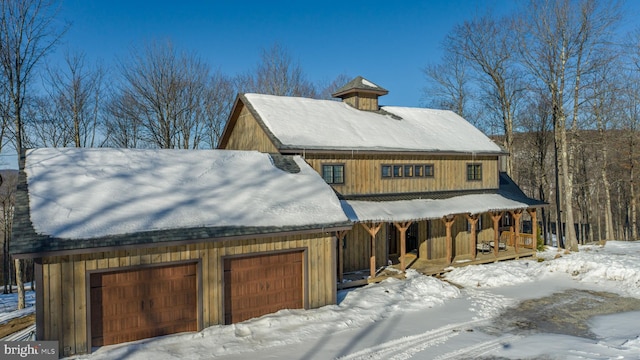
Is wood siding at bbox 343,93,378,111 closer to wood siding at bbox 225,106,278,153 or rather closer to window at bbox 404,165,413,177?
window at bbox 404,165,413,177

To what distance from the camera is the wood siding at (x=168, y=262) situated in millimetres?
8234

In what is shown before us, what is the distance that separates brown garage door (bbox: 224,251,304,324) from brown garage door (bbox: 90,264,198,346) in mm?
963

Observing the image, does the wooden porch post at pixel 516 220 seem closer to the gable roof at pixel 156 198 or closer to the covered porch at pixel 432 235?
the covered porch at pixel 432 235

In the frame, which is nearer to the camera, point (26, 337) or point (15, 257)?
point (15, 257)

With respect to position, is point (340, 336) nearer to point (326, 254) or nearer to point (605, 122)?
point (326, 254)

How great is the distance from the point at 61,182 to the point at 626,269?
62.5 ft

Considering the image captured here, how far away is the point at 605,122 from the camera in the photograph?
96.7 feet

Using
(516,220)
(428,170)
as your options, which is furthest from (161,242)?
(516,220)

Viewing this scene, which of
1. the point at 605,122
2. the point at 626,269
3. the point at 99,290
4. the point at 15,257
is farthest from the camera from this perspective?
the point at 605,122

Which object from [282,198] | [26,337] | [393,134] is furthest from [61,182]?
[393,134]

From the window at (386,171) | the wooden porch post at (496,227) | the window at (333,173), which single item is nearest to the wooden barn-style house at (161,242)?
the window at (333,173)

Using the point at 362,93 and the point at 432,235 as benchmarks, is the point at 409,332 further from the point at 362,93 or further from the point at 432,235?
the point at 362,93

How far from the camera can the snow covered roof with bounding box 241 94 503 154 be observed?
16.6m

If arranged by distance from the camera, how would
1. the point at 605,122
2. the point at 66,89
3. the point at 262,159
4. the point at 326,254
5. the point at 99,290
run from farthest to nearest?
the point at 605,122 → the point at 66,89 → the point at 262,159 → the point at 326,254 → the point at 99,290
